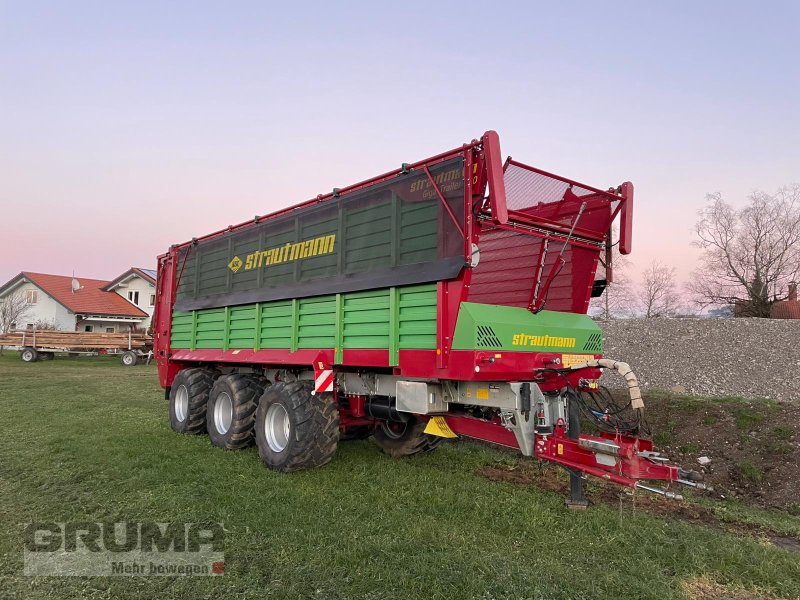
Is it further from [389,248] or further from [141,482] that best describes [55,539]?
[389,248]

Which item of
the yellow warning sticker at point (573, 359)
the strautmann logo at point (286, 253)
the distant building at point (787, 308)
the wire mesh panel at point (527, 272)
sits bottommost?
the yellow warning sticker at point (573, 359)

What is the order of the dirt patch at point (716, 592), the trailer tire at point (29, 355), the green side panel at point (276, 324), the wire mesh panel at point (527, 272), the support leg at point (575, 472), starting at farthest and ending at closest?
the trailer tire at point (29, 355)
the green side panel at point (276, 324)
the wire mesh panel at point (527, 272)
the support leg at point (575, 472)
the dirt patch at point (716, 592)

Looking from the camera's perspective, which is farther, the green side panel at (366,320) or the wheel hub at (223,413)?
the wheel hub at (223,413)

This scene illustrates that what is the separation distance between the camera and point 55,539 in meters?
4.00

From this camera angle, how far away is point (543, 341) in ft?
16.8

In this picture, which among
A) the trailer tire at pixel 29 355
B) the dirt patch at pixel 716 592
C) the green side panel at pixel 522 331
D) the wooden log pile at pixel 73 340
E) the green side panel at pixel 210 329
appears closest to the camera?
the dirt patch at pixel 716 592

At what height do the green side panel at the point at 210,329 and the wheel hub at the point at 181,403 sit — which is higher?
the green side panel at the point at 210,329

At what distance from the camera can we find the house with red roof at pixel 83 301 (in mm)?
37312

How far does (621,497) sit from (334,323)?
3278 mm

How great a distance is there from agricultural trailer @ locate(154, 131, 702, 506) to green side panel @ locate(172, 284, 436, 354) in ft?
0.07

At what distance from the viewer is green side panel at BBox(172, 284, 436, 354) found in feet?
16.2

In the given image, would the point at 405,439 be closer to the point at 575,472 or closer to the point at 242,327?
the point at 575,472

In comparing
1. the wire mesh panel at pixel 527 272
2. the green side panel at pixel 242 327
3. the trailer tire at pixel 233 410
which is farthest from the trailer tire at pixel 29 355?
the wire mesh panel at pixel 527 272

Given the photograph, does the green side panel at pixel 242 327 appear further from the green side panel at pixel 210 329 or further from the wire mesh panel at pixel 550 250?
the wire mesh panel at pixel 550 250
